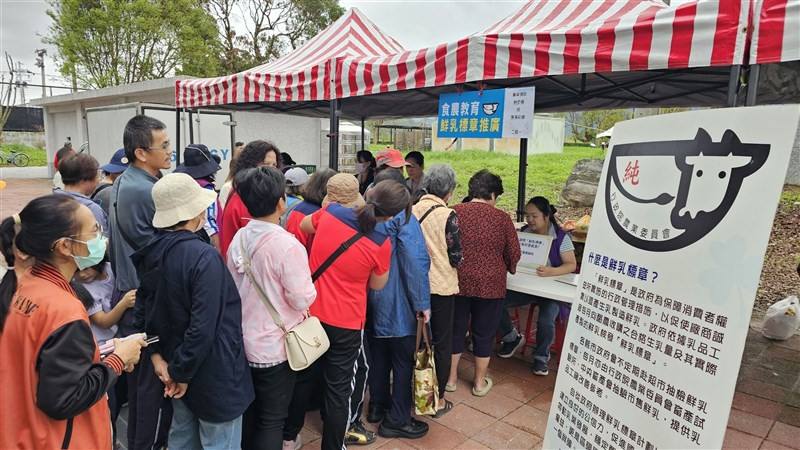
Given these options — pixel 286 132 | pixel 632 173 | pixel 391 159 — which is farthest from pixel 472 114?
pixel 286 132

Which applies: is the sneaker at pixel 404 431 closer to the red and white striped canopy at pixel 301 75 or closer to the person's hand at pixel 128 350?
the person's hand at pixel 128 350

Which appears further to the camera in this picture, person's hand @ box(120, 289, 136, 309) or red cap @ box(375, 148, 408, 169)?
red cap @ box(375, 148, 408, 169)

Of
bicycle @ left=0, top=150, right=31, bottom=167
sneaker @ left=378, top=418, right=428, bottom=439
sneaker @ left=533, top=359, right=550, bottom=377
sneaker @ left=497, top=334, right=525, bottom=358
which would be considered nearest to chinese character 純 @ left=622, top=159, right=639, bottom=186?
sneaker @ left=378, top=418, right=428, bottom=439

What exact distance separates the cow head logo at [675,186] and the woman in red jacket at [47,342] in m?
1.63

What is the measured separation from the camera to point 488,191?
10.2ft

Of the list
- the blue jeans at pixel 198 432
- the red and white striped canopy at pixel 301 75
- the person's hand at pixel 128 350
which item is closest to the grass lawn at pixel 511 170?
the red and white striped canopy at pixel 301 75

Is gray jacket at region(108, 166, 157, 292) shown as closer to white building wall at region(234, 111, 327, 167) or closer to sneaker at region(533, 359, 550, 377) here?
sneaker at region(533, 359, 550, 377)

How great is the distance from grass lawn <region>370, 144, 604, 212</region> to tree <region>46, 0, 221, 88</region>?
8.94 metres

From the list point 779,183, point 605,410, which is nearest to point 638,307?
point 605,410

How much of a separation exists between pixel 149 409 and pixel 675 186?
2.11 meters

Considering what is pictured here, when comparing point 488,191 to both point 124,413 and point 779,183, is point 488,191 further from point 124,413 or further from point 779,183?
point 124,413

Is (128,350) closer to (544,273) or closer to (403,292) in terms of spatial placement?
(403,292)

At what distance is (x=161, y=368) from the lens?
6.20 feet

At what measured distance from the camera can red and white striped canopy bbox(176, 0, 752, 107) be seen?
2.37 metres
